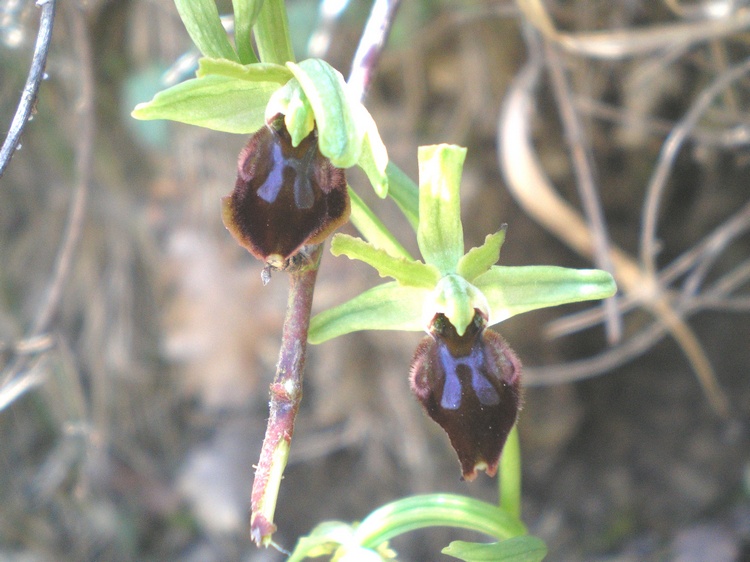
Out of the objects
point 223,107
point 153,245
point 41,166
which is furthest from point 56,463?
point 223,107

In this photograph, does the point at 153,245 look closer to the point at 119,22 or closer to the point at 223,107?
the point at 119,22

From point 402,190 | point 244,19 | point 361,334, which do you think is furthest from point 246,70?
point 361,334

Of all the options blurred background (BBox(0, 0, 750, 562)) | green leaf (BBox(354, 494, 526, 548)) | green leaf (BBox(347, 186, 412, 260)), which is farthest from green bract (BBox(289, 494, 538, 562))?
blurred background (BBox(0, 0, 750, 562))

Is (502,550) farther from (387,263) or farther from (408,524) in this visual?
(387,263)

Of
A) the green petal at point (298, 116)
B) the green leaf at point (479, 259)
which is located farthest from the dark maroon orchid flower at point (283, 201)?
the green leaf at point (479, 259)

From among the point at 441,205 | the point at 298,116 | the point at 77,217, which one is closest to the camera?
the point at 298,116

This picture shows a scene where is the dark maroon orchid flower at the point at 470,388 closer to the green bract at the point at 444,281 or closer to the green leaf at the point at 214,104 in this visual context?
the green bract at the point at 444,281

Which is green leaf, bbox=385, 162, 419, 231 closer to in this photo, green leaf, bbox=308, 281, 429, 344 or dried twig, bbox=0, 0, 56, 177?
green leaf, bbox=308, 281, 429, 344
